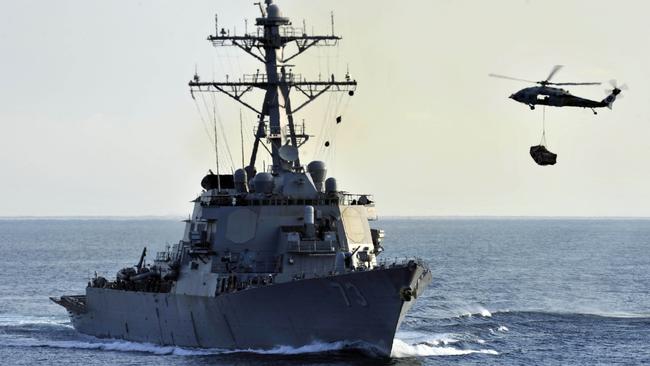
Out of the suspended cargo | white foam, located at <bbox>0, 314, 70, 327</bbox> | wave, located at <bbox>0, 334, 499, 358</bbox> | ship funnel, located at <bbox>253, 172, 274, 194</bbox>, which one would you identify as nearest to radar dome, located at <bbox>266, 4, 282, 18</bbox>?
ship funnel, located at <bbox>253, 172, 274, 194</bbox>

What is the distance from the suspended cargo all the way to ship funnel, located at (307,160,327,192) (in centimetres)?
888

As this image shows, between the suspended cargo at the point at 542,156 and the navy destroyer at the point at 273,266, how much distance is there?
443cm

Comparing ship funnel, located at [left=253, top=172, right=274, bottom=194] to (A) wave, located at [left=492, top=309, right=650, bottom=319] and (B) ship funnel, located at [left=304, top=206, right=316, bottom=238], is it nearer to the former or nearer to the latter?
(B) ship funnel, located at [left=304, top=206, right=316, bottom=238]

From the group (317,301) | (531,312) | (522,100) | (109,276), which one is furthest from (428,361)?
(109,276)

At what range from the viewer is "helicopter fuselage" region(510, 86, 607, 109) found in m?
27.9

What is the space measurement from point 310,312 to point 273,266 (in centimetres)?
283

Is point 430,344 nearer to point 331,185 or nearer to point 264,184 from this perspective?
point 331,185

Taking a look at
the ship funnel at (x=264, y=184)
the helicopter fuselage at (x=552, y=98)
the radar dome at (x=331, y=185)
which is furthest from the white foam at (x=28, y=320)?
the helicopter fuselage at (x=552, y=98)

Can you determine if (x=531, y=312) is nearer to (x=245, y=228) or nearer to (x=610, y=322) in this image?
(x=610, y=322)

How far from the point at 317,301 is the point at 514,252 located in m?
61.8

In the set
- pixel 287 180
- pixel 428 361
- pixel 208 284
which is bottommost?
pixel 428 361

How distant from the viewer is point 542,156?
89.5 ft

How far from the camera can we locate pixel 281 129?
1442 inches

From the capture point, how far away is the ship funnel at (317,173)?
35375mm
